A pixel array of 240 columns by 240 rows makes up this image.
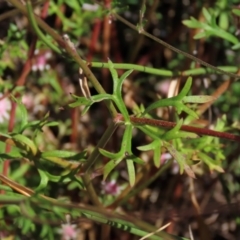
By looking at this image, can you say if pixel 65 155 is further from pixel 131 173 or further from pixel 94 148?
pixel 131 173

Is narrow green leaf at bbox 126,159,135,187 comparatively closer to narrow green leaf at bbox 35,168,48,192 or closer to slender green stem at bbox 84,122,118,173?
slender green stem at bbox 84,122,118,173

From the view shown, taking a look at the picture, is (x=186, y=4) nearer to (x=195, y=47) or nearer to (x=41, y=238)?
(x=195, y=47)

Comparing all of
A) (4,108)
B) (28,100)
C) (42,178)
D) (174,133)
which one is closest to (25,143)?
(42,178)

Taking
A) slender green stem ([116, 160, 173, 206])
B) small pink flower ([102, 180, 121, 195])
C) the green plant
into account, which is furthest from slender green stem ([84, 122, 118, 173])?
small pink flower ([102, 180, 121, 195])

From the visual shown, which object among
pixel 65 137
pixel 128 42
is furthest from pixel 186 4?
pixel 65 137

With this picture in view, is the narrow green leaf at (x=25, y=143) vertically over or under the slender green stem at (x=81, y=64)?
under

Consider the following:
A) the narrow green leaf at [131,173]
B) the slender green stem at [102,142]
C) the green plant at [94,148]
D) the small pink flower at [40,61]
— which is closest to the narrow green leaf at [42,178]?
the green plant at [94,148]

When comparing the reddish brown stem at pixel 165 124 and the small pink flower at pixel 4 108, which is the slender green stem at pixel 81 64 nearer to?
the reddish brown stem at pixel 165 124

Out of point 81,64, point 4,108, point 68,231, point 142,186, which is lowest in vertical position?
point 68,231
